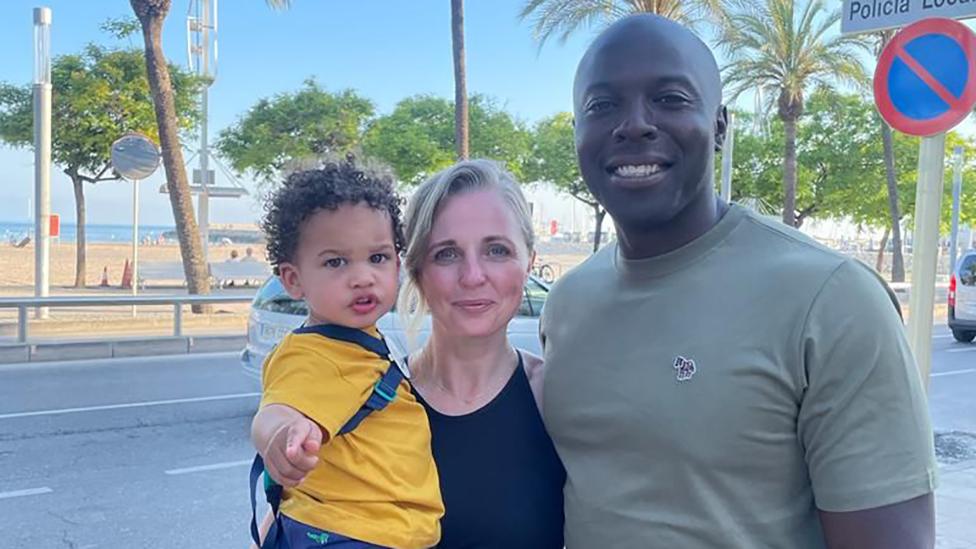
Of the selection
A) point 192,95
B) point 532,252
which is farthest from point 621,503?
point 192,95

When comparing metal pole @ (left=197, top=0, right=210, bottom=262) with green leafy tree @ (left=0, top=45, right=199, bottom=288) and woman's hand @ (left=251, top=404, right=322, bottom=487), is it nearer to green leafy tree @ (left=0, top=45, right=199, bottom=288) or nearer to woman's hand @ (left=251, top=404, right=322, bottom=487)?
green leafy tree @ (left=0, top=45, right=199, bottom=288)

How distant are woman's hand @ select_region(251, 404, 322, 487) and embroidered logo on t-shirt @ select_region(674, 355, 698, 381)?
69 centimetres

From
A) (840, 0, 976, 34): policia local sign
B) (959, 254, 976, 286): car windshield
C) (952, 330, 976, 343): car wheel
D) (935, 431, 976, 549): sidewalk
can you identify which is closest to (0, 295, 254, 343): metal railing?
(935, 431, 976, 549): sidewalk

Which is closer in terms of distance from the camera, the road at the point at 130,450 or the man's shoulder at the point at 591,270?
the man's shoulder at the point at 591,270

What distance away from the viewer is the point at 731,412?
1.48 meters

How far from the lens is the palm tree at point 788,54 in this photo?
20.1m

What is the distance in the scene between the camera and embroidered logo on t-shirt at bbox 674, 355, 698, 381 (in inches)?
60.6

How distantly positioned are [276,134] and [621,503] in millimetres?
26335

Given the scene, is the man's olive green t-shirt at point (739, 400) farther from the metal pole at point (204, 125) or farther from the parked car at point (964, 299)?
the metal pole at point (204, 125)

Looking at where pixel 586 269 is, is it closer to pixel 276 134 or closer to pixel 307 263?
pixel 307 263

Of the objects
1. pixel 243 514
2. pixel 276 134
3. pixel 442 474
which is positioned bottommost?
pixel 243 514

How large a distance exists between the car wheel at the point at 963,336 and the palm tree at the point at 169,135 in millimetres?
14197

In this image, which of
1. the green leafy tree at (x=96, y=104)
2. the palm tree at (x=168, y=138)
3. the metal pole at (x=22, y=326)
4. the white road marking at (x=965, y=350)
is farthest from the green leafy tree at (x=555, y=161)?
the metal pole at (x=22, y=326)

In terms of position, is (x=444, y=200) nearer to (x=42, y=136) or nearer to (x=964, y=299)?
(x=42, y=136)
